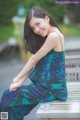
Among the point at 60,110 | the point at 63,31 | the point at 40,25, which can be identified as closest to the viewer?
the point at 60,110

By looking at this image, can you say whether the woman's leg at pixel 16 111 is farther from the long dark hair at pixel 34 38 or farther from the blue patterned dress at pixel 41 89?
the long dark hair at pixel 34 38

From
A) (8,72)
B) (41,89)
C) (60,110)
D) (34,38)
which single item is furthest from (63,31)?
(60,110)

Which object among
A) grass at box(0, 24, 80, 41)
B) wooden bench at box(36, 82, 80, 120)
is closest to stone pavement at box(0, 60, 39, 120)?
wooden bench at box(36, 82, 80, 120)

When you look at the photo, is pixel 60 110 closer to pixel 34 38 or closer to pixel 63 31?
pixel 34 38

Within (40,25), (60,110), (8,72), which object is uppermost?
(40,25)

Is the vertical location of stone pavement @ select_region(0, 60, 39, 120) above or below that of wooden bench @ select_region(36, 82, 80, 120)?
below

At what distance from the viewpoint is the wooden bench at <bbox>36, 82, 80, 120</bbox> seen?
3.94m

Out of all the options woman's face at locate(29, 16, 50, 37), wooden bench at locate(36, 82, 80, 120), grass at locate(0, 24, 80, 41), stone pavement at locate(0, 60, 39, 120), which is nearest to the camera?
wooden bench at locate(36, 82, 80, 120)

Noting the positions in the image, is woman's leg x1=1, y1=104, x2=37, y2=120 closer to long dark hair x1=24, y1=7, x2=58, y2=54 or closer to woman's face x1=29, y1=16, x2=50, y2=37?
long dark hair x1=24, y1=7, x2=58, y2=54

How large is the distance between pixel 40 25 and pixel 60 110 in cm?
78

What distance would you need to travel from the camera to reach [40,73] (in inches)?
173

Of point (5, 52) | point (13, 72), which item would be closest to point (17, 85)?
point (13, 72)

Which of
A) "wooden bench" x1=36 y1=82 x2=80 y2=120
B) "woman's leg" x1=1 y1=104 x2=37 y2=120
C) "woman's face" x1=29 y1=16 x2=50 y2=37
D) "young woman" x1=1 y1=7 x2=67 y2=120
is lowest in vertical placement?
"woman's leg" x1=1 y1=104 x2=37 y2=120

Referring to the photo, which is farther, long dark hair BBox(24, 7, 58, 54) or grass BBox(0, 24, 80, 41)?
grass BBox(0, 24, 80, 41)
